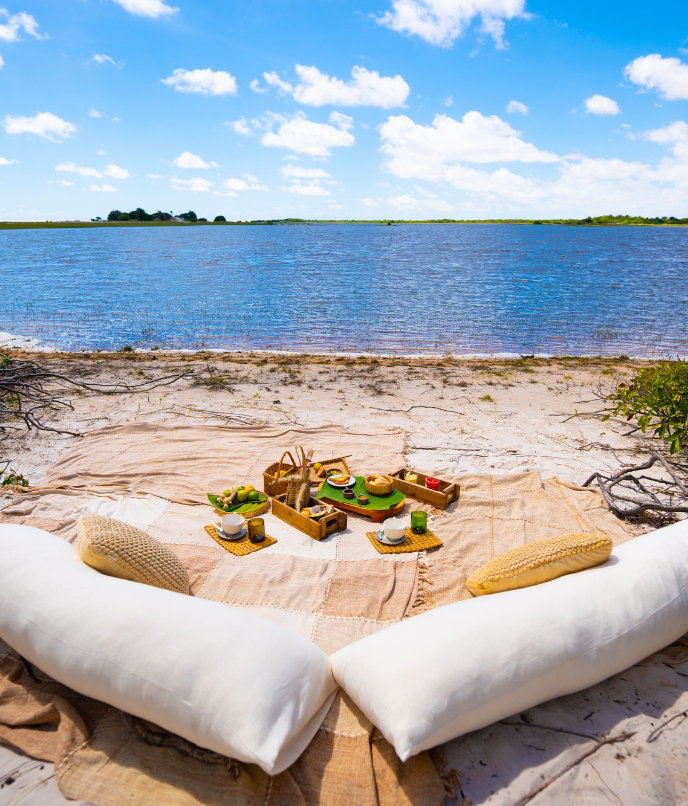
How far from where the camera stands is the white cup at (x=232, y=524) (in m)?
4.70

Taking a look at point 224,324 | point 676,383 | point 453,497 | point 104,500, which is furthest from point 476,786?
point 224,324

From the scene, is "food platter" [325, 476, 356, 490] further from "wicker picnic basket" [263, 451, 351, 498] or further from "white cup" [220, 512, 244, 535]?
"white cup" [220, 512, 244, 535]

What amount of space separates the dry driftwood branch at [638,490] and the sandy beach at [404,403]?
387 mm

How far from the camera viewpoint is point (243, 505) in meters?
5.41

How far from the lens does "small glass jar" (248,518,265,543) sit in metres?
4.69

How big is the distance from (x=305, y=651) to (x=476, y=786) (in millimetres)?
1077

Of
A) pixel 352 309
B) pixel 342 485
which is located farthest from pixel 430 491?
pixel 352 309

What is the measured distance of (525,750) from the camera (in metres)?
2.80

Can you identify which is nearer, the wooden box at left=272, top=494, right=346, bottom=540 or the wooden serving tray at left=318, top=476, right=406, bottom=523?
the wooden box at left=272, top=494, right=346, bottom=540

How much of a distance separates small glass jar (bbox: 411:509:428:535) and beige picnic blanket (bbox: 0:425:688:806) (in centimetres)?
24

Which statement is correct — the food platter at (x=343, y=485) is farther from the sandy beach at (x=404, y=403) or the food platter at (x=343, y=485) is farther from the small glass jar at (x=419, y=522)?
the sandy beach at (x=404, y=403)

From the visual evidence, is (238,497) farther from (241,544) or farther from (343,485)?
(343,485)

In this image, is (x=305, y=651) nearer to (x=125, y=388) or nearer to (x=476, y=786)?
(x=476, y=786)

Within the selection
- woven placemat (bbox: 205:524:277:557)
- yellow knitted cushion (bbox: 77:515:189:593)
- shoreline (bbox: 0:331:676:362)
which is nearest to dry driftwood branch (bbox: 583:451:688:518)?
woven placemat (bbox: 205:524:277:557)
